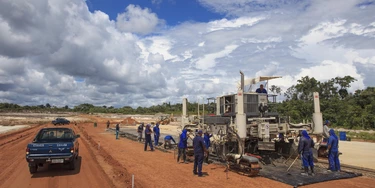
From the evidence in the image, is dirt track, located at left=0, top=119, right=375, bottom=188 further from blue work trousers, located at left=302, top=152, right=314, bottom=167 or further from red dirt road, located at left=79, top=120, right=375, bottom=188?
blue work trousers, located at left=302, top=152, right=314, bottom=167

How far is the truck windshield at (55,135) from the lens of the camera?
39.0ft

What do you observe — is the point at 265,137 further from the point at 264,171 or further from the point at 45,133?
the point at 45,133

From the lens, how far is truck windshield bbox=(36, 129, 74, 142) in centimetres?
1188

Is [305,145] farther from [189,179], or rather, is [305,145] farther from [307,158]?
[189,179]

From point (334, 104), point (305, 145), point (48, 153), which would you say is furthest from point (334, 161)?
point (334, 104)

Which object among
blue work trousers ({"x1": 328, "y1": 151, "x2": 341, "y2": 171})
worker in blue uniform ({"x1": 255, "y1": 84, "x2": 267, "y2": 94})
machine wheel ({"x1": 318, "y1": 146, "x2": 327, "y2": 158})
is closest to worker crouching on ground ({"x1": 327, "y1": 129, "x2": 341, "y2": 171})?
blue work trousers ({"x1": 328, "y1": 151, "x2": 341, "y2": 171})

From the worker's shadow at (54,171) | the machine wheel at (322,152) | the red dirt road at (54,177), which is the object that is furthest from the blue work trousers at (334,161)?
the worker's shadow at (54,171)

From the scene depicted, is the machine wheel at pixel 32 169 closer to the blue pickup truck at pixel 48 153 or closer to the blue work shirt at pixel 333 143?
the blue pickup truck at pixel 48 153

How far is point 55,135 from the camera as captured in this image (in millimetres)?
12289

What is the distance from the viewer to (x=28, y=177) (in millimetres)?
10273

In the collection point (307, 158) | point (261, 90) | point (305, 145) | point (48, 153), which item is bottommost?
point (307, 158)

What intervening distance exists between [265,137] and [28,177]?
9352mm

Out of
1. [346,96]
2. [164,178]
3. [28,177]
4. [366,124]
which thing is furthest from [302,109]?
[28,177]

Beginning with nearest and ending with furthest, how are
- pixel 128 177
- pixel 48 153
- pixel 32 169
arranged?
pixel 128 177 → pixel 48 153 → pixel 32 169
